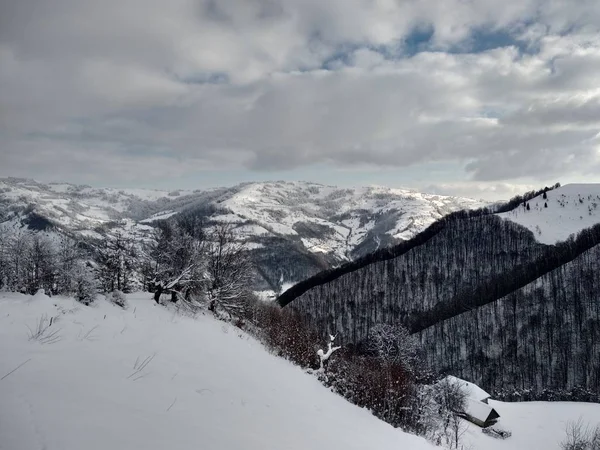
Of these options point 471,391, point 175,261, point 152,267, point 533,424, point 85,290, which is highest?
point 175,261

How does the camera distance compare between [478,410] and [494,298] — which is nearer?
[478,410]

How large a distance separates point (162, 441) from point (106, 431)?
37.0 inches

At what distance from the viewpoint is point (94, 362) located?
9273 mm

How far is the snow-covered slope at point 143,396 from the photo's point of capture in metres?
6.06

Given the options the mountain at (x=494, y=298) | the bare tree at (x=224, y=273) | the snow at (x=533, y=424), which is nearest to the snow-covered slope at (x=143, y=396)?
the bare tree at (x=224, y=273)

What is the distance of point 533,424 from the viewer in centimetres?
5719

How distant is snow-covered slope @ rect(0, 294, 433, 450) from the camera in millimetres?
6062

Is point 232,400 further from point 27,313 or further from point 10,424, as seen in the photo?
point 27,313

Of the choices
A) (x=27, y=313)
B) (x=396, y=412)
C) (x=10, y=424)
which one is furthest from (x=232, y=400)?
(x=396, y=412)

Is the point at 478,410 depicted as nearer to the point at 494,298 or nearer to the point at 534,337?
the point at 534,337

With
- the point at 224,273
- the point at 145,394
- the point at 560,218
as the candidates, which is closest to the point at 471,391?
the point at 224,273

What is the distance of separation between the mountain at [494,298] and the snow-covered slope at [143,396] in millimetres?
114287

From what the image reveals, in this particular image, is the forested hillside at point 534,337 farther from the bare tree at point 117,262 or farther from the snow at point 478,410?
the bare tree at point 117,262

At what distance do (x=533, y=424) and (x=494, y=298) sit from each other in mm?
92806
